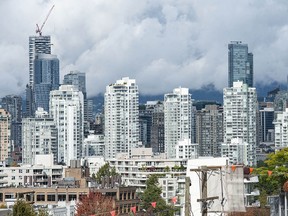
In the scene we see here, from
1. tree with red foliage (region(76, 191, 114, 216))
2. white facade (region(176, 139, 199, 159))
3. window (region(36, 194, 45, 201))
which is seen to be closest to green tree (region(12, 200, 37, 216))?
tree with red foliage (region(76, 191, 114, 216))

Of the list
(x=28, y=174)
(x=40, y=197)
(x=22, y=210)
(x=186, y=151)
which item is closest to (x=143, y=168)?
(x=28, y=174)

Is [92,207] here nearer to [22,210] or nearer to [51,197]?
[51,197]

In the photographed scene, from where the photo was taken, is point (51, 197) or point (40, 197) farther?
point (51, 197)

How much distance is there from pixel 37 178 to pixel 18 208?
8753cm

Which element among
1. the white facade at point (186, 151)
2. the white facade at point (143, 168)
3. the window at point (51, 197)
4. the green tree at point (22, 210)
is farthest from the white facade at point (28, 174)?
the green tree at point (22, 210)

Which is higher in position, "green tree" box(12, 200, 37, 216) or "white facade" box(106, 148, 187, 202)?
"white facade" box(106, 148, 187, 202)

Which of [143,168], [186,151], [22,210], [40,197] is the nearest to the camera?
[22,210]

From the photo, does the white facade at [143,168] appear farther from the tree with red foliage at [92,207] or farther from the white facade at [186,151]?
the tree with red foliage at [92,207]

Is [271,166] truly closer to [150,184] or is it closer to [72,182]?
[72,182]

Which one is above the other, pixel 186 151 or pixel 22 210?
pixel 186 151

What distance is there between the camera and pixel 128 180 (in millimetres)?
141875

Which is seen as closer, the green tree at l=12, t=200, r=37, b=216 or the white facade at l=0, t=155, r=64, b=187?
the green tree at l=12, t=200, r=37, b=216

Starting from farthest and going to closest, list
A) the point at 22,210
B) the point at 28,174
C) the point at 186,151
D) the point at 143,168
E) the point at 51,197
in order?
the point at 186,151 → the point at 143,168 → the point at 28,174 → the point at 51,197 → the point at 22,210

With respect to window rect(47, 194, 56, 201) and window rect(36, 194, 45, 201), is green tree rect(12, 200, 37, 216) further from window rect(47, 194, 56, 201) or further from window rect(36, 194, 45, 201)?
window rect(47, 194, 56, 201)
